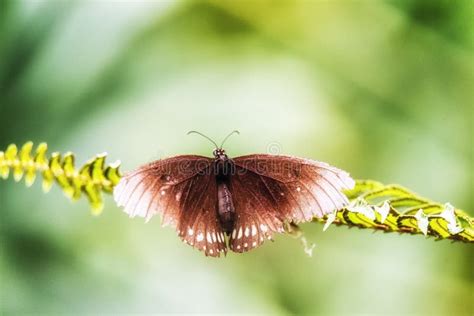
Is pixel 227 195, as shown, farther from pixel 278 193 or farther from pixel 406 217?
pixel 406 217

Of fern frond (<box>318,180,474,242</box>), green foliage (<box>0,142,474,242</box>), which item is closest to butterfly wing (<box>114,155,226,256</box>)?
green foliage (<box>0,142,474,242</box>)

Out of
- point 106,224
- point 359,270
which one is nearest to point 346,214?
point 359,270

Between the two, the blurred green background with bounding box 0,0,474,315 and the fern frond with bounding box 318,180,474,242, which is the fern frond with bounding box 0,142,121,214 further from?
the blurred green background with bounding box 0,0,474,315

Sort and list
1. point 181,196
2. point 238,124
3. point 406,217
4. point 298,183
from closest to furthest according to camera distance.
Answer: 1. point 406,217
2. point 298,183
3. point 181,196
4. point 238,124

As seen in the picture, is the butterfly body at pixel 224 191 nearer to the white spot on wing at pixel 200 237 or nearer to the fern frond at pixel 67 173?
the white spot on wing at pixel 200 237

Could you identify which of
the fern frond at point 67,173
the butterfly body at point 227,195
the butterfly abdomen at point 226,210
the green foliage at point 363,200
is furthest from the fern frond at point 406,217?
the fern frond at point 67,173

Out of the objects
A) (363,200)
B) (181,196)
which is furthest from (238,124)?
(363,200)

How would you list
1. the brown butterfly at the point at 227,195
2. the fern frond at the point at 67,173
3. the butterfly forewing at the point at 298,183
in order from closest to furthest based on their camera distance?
the butterfly forewing at the point at 298,183
the brown butterfly at the point at 227,195
the fern frond at the point at 67,173
